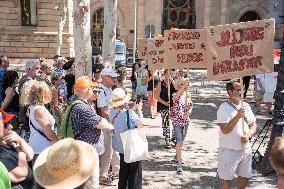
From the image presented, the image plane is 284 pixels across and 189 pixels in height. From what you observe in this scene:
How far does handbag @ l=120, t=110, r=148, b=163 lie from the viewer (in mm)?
5055

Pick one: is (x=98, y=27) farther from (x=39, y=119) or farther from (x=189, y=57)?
(x=39, y=119)

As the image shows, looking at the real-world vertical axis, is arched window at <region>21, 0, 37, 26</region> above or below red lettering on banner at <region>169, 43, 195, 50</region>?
above

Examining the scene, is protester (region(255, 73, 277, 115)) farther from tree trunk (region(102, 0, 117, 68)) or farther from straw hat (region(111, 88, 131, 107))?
straw hat (region(111, 88, 131, 107))

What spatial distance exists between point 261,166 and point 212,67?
244cm

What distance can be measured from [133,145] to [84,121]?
2.63 feet

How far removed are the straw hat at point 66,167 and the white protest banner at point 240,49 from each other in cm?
321

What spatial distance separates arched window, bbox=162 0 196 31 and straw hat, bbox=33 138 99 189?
32.5m

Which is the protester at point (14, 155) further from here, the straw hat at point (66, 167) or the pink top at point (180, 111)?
the pink top at point (180, 111)

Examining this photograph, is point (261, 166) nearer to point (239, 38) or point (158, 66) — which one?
point (239, 38)

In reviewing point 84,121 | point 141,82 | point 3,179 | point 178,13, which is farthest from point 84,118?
point 178,13

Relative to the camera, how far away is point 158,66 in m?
8.90

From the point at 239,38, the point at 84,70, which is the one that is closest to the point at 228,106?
the point at 239,38

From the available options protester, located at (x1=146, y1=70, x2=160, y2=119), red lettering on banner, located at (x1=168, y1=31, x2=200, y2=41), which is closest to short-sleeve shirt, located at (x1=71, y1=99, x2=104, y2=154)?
red lettering on banner, located at (x1=168, y1=31, x2=200, y2=41)

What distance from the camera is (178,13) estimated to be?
114 feet
